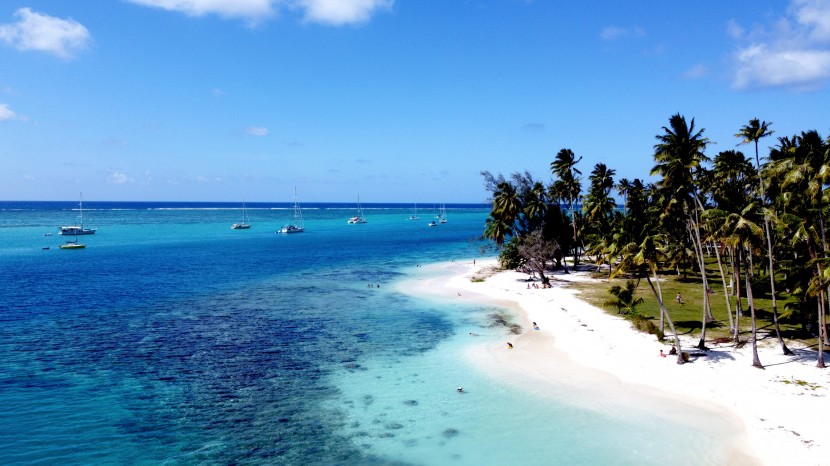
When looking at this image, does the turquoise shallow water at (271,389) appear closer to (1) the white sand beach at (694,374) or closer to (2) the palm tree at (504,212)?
(1) the white sand beach at (694,374)

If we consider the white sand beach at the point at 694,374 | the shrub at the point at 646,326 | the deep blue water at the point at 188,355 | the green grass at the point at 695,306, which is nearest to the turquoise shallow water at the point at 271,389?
the deep blue water at the point at 188,355

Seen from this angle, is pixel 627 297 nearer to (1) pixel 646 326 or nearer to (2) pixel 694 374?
(1) pixel 646 326

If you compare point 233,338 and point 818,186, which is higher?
point 818,186

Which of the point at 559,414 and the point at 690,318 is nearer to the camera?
the point at 559,414

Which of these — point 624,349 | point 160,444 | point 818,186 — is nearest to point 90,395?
point 160,444

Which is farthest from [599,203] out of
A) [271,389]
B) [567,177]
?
[271,389]

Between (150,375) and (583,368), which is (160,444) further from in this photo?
(583,368)
